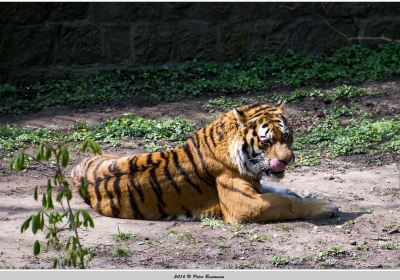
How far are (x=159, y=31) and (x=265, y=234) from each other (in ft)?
17.6

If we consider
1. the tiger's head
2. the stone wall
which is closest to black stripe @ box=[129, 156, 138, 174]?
the tiger's head

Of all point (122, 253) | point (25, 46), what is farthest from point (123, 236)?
point (25, 46)

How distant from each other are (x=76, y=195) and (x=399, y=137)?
3168 millimetres

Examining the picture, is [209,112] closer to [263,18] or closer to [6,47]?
[263,18]

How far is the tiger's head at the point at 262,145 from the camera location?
660 centimetres

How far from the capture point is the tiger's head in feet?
21.7

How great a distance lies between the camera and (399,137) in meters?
8.43

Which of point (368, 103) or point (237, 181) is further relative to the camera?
point (368, 103)

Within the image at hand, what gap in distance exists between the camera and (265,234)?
6379mm

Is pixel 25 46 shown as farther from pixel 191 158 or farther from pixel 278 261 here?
pixel 278 261

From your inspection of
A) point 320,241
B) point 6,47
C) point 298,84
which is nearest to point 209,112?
point 298,84

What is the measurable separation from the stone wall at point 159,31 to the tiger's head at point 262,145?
15.2ft

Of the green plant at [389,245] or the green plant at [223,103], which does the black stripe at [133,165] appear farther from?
the green plant at [223,103]

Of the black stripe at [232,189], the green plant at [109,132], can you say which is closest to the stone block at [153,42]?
the green plant at [109,132]
